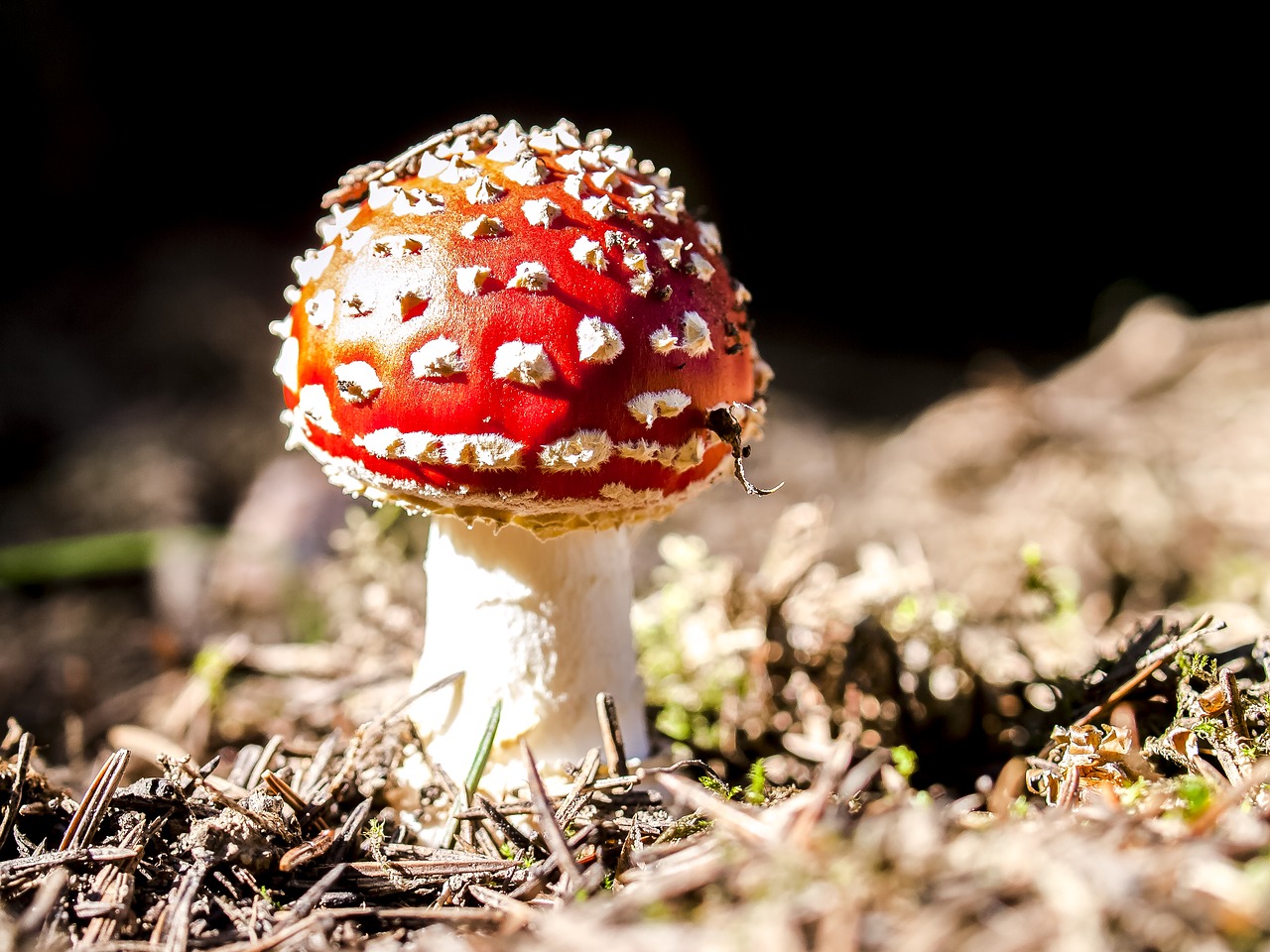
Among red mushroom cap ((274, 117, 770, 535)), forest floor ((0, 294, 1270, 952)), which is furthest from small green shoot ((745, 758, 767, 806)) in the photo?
red mushroom cap ((274, 117, 770, 535))

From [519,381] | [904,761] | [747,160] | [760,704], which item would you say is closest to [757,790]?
[904,761]

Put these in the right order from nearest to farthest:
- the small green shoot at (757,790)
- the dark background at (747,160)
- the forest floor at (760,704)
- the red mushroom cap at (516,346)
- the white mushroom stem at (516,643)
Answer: the forest floor at (760,704), the red mushroom cap at (516,346), the small green shoot at (757,790), the white mushroom stem at (516,643), the dark background at (747,160)

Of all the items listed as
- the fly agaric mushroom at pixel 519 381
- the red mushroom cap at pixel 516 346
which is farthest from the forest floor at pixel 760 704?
the red mushroom cap at pixel 516 346

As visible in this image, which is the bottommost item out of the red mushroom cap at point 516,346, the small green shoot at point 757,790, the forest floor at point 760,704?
the small green shoot at point 757,790

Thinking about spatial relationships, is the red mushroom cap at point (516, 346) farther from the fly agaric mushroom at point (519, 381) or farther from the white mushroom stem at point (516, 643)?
the white mushroom stem at point (516, 643)

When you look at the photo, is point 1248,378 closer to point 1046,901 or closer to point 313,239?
point 1046,901

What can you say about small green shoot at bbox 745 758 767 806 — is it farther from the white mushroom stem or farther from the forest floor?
the white mushroom stem
